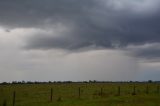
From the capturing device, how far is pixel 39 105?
3322 centimetres

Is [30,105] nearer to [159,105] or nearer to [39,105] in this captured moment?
[39,105]

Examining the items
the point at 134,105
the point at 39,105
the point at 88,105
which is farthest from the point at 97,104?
the point at 39,105

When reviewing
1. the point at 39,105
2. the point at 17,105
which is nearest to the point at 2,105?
the point at 17,105

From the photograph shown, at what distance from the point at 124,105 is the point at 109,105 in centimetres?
182

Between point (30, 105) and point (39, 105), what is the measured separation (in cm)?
117

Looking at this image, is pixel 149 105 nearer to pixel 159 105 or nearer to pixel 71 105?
pixel 159 105

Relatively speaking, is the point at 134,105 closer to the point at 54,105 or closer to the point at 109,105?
the point at 109,105

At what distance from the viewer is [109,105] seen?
32312 mm

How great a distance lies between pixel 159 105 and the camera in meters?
32.3

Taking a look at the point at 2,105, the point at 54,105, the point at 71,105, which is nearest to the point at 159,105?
the point at 71,105

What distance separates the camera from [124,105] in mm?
31875

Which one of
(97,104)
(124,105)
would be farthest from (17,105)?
(124,105)

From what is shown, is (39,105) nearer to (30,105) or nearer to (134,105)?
(30,105)

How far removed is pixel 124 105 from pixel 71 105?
640cm
